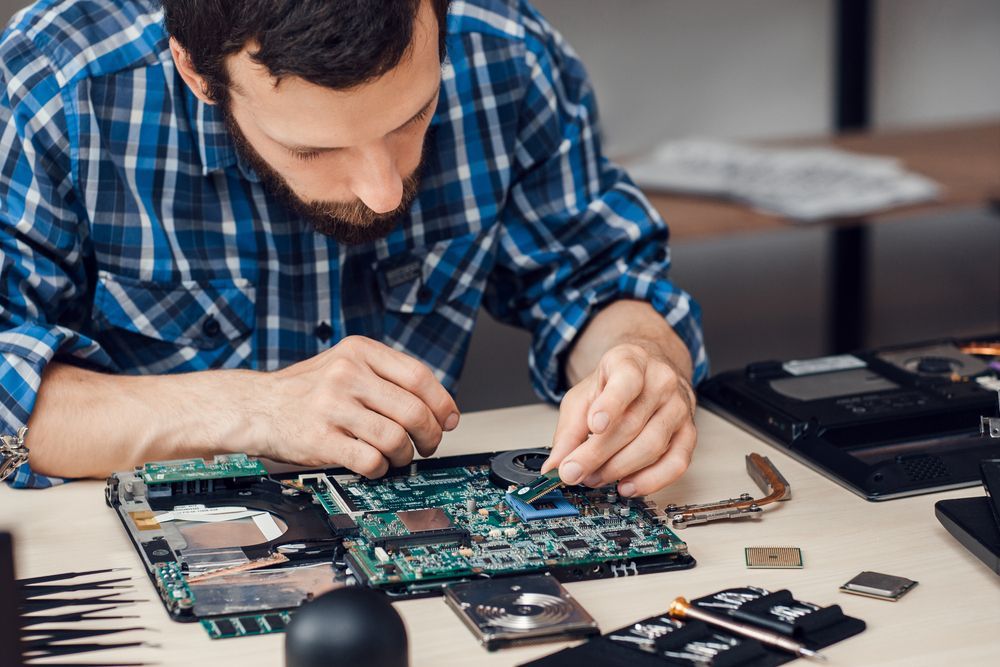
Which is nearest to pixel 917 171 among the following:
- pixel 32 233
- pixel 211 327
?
pixel 211 327

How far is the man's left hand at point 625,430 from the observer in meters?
1.07

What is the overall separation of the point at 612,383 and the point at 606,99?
2549mm

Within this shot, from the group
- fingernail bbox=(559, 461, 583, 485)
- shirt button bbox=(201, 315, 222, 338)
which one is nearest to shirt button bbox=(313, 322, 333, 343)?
shirt button bbox=(201, 315, 222, 338)

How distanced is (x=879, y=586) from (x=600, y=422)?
26 centimetres

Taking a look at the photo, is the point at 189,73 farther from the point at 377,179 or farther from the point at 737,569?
the point at 737,569

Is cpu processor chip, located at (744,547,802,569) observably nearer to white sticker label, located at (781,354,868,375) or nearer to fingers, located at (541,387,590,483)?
fingers, located at (541,387,590,483)

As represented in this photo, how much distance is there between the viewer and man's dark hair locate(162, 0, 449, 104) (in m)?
1.08

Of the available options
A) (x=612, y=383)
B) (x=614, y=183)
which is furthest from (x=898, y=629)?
(x=614, y=183)

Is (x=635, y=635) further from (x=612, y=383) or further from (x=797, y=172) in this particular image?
(x=797, y=172)

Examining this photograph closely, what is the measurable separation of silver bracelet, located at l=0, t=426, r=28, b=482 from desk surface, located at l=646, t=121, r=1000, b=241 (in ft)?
4.07

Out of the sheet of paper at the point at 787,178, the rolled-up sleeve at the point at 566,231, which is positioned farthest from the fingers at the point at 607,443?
the sheet of paper at the point at 787,178

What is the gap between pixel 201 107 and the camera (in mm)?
1396

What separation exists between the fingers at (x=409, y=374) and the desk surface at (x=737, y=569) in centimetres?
9

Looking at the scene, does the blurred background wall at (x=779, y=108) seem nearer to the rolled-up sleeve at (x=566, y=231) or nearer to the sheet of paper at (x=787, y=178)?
the sheet of paper at (x=787, y=178)
